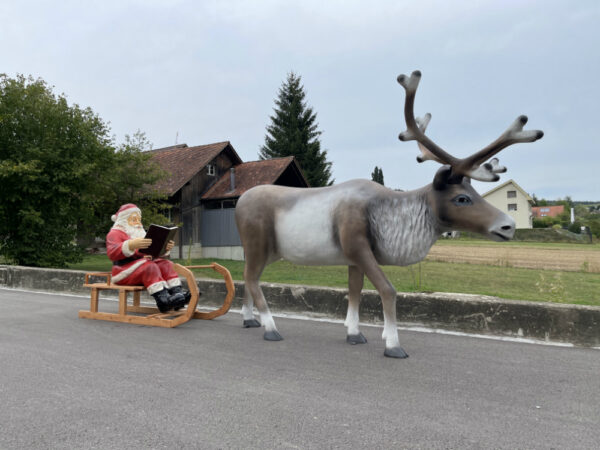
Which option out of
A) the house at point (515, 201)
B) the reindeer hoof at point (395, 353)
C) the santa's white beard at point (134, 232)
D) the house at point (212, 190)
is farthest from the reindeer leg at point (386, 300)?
the house at point (515, 201)

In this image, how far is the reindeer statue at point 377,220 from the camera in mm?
3908

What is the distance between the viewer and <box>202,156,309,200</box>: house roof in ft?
70.0

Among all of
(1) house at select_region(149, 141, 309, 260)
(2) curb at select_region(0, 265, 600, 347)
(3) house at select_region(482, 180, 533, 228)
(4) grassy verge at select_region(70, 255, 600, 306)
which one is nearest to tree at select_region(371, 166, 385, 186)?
(3) house at select_region(482, 180, 533, 228)

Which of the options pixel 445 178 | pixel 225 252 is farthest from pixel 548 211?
pixel 445 178

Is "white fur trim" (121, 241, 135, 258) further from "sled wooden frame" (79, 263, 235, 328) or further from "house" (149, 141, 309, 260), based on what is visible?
"house" (149, 141, 309, 260)

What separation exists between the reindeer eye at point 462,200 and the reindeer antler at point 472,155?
19cm

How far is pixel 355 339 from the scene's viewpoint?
14.6ft

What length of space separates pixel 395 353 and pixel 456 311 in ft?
4.70

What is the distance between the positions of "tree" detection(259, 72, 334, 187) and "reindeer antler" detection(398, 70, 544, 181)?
2881cm

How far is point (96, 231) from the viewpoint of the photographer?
683 inches

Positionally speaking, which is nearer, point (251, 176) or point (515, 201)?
point (251, 176)

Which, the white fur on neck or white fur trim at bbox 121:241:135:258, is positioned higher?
the white fur on neck

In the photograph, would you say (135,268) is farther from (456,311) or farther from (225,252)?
(225,252)

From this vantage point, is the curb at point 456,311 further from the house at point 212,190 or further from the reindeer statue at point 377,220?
the house at point 212,190
